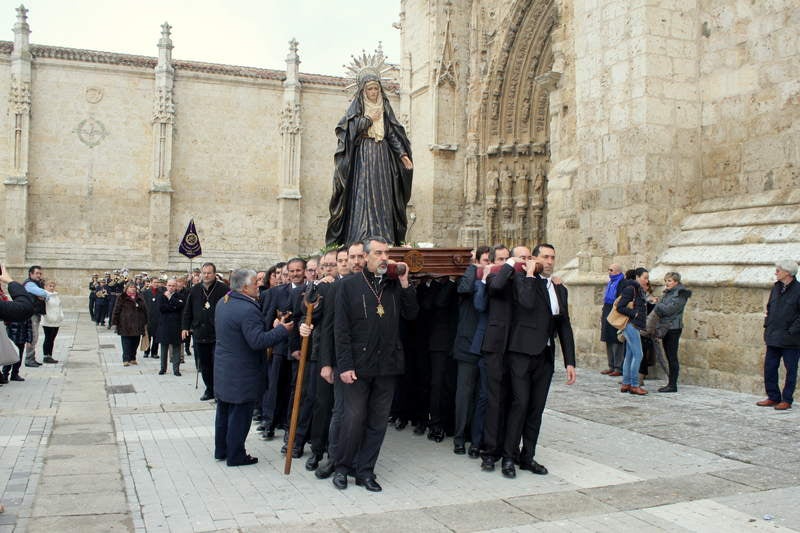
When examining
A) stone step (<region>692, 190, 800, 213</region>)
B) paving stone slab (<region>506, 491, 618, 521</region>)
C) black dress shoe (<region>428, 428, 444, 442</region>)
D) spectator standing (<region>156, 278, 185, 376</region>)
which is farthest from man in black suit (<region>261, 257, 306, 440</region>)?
stone step (<region>692, 190, 800, 213</region>)

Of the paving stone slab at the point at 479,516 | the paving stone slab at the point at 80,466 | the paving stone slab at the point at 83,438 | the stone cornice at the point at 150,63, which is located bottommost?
the paving stone slab at the point at 83,438

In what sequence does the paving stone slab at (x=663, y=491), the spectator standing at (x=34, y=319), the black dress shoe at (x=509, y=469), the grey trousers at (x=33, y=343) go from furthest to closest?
the grey trousers at (x=33, y=343), the spectator standing at (x=34, y=319), the black dress shoe at (x=509, y=469), the paving stone slab at (x=663, y=491)

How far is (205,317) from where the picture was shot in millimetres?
9516

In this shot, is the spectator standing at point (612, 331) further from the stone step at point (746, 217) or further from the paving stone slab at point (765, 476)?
the paving stone slab at point (765, 476)

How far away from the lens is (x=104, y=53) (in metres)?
31.2

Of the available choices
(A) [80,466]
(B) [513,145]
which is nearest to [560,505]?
(A) [80,466]

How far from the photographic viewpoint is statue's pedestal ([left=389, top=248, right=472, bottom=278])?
5887 millimetres

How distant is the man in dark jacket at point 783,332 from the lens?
7844mm

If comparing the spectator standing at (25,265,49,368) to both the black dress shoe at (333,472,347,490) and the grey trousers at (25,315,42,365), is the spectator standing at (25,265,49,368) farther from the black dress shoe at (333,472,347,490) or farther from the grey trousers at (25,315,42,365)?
the black dress shoe at (333,472,347,490)

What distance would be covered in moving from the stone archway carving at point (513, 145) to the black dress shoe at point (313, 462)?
588 inches

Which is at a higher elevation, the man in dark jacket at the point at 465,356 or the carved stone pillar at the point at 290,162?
the carved stone pillar at the point at 290,162

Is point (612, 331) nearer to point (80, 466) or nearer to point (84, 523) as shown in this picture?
point (80, 466)

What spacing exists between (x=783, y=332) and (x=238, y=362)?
5.77 metres

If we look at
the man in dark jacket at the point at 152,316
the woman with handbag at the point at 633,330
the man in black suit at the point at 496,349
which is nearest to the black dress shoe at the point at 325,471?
the man in black suit at the point at 496,349
